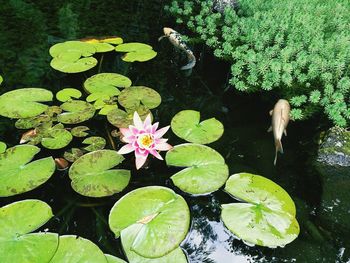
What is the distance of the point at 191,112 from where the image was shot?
2838 millimetres

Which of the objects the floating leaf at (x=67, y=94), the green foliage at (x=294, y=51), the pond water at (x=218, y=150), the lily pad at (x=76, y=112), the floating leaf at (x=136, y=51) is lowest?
the pond water at (x=218, y=150)

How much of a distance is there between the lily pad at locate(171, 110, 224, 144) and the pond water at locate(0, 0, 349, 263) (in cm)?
12

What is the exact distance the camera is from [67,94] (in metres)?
3.02

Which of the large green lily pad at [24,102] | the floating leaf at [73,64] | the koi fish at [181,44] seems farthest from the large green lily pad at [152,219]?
the koi fish at [181,44]

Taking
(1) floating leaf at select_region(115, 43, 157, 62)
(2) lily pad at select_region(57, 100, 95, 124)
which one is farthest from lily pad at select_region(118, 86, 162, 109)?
(1) floating leaf at select_region(115, 43, 157, 62)

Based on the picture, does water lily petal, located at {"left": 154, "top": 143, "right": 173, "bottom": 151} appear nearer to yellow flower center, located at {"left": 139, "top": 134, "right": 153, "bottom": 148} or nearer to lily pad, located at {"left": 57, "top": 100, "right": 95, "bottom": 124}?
yellow flower center, located at {"left": 139, "top": 134, "right": 153, "bottom": 148}

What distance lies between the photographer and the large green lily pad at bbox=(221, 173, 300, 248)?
6.53 ft

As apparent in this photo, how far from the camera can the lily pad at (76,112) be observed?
8.99ft

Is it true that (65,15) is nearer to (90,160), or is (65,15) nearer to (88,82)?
(88,82)

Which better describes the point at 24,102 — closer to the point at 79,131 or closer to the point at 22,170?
the point at 79,131

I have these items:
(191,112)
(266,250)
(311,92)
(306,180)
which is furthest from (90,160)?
(311,92)

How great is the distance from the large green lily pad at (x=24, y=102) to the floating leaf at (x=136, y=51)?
987mm

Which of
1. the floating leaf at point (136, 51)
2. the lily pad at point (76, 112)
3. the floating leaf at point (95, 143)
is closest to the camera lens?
the floating leaf at point (95, 143)

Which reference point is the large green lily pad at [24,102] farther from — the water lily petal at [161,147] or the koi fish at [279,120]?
the koi fish at [279,120]
